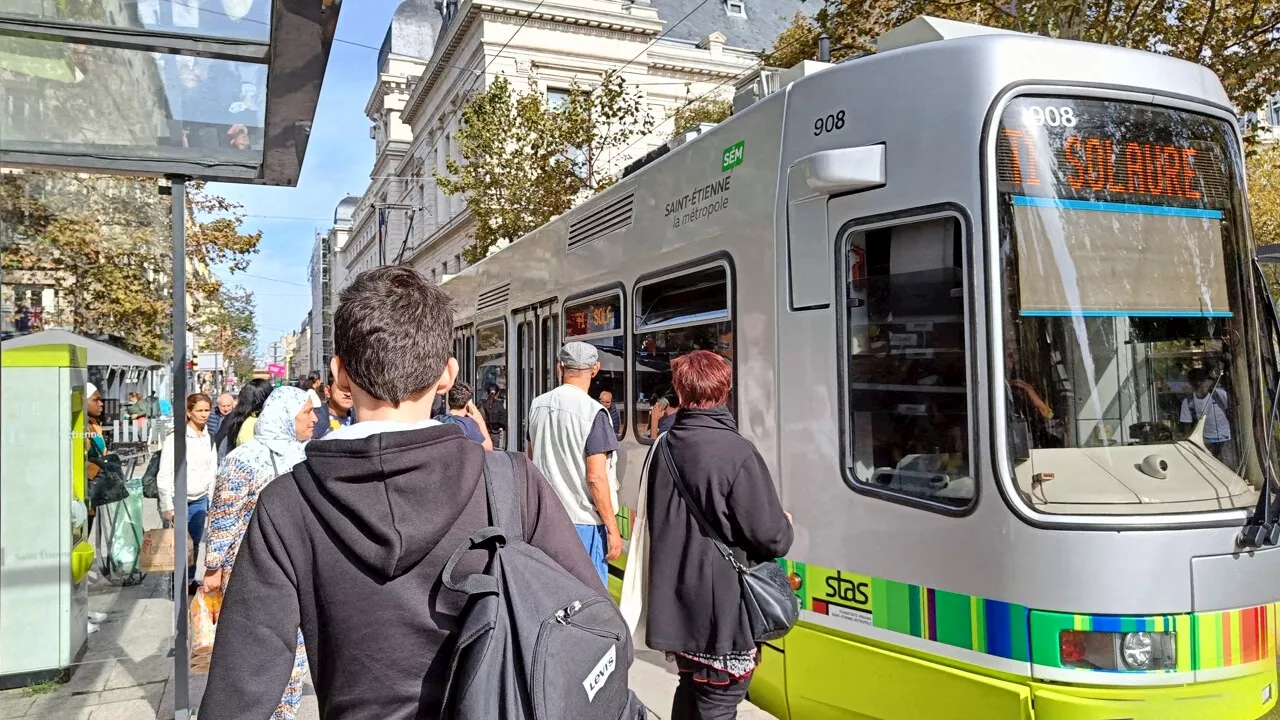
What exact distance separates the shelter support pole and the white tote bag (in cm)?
212

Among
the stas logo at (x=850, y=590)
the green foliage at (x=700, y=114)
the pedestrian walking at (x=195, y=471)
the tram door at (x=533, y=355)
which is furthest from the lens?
the green foliage at (x=700, y=114)

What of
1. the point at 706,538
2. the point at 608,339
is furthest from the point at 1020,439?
the point at 608,339

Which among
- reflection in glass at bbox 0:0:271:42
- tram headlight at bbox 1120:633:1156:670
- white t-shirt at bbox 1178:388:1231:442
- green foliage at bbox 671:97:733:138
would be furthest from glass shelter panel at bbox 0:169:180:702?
green foliage at bbox 671:97:733:138

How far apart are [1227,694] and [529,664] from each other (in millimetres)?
3057

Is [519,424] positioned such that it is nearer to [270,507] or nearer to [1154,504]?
[1154,504]

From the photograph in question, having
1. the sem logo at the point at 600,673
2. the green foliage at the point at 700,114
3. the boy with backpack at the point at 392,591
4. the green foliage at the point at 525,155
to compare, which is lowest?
the sem logo at the point at 600,673

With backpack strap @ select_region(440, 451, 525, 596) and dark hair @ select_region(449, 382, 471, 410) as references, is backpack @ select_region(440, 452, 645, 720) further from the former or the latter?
dark hair @ select_region(449, 382, 471, 410)

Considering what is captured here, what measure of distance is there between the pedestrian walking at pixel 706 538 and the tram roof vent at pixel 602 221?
293 cm

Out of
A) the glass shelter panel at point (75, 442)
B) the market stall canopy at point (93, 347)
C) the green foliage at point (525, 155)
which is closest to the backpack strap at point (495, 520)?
the market stall canopy at point (93, 347)

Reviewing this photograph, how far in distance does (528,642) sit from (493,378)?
9.01 metres

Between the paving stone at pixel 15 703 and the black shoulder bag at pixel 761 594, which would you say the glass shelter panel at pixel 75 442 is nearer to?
the paving stone at pixel 15 703

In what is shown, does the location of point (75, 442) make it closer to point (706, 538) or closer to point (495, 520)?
point (706, 538)

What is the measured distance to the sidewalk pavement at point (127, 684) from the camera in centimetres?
507

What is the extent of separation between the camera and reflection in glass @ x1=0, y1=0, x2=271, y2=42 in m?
3.16
